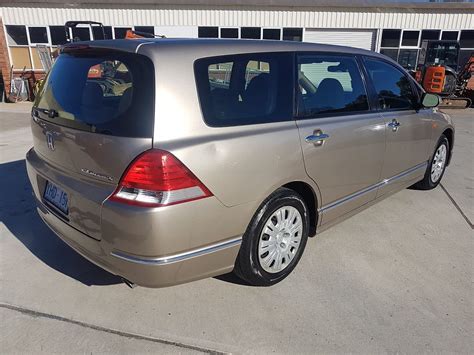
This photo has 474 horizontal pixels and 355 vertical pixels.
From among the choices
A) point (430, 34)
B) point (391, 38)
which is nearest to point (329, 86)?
point (391, 38)

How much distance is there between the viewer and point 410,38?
1568cm

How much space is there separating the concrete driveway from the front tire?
144 mm

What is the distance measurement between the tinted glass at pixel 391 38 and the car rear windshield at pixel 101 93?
15658 millimetres

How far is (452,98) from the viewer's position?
1315 centimetres

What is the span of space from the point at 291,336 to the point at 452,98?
44.6ft

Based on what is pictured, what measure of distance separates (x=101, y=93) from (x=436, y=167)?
422 cm

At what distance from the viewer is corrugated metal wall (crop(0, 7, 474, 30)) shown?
1459cm

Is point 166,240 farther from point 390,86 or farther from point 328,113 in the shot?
point 390,86

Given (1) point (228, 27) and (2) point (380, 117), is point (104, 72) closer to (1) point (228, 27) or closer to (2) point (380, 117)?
(2) point (380, 117)

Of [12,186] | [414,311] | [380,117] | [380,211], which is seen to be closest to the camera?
[414,311]

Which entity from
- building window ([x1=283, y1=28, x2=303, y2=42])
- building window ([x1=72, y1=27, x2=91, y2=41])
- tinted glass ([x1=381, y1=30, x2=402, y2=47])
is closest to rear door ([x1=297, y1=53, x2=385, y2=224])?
building window ([x1=283, y1=28, x2=303, y2=42])

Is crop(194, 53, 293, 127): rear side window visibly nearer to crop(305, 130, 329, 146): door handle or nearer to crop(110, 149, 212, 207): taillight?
crop(305, 130, 329, 146): door handle

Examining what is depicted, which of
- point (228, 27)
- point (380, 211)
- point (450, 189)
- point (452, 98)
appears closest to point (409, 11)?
point (452, 98)

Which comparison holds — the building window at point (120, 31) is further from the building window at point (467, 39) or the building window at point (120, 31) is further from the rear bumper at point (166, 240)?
the rear bumper at point (166, 240)
